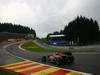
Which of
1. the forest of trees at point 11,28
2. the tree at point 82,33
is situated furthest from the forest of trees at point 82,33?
the forest of trees at point 11,28

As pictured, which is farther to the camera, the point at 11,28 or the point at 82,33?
the point at 11,28

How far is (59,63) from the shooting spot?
54.7ft

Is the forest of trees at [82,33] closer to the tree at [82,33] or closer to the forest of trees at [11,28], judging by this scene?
the tree at [82,33]

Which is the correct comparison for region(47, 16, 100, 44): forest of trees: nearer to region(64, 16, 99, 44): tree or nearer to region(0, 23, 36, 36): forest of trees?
region(64, 16, 99, 44): tree

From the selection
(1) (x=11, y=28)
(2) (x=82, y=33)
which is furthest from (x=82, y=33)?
(1) (x=11, y=28)

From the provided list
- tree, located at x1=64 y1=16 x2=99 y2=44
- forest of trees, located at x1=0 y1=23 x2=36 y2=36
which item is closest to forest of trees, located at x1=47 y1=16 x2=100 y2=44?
tree, located at x1=64 y1=16 x2=99 y2=44

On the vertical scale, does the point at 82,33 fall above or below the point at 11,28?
below

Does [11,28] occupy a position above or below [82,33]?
above

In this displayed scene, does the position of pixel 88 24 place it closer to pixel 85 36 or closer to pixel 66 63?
pixel 85 36

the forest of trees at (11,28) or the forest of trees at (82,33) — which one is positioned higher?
the forest of trees at (11,28)

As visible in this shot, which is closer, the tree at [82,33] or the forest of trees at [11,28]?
the tree at [82,33]

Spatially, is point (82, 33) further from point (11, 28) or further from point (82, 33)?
point (11, 28)

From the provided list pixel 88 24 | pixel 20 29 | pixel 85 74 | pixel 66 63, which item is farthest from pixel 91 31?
pixel 20 29

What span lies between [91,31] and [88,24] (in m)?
4.64
